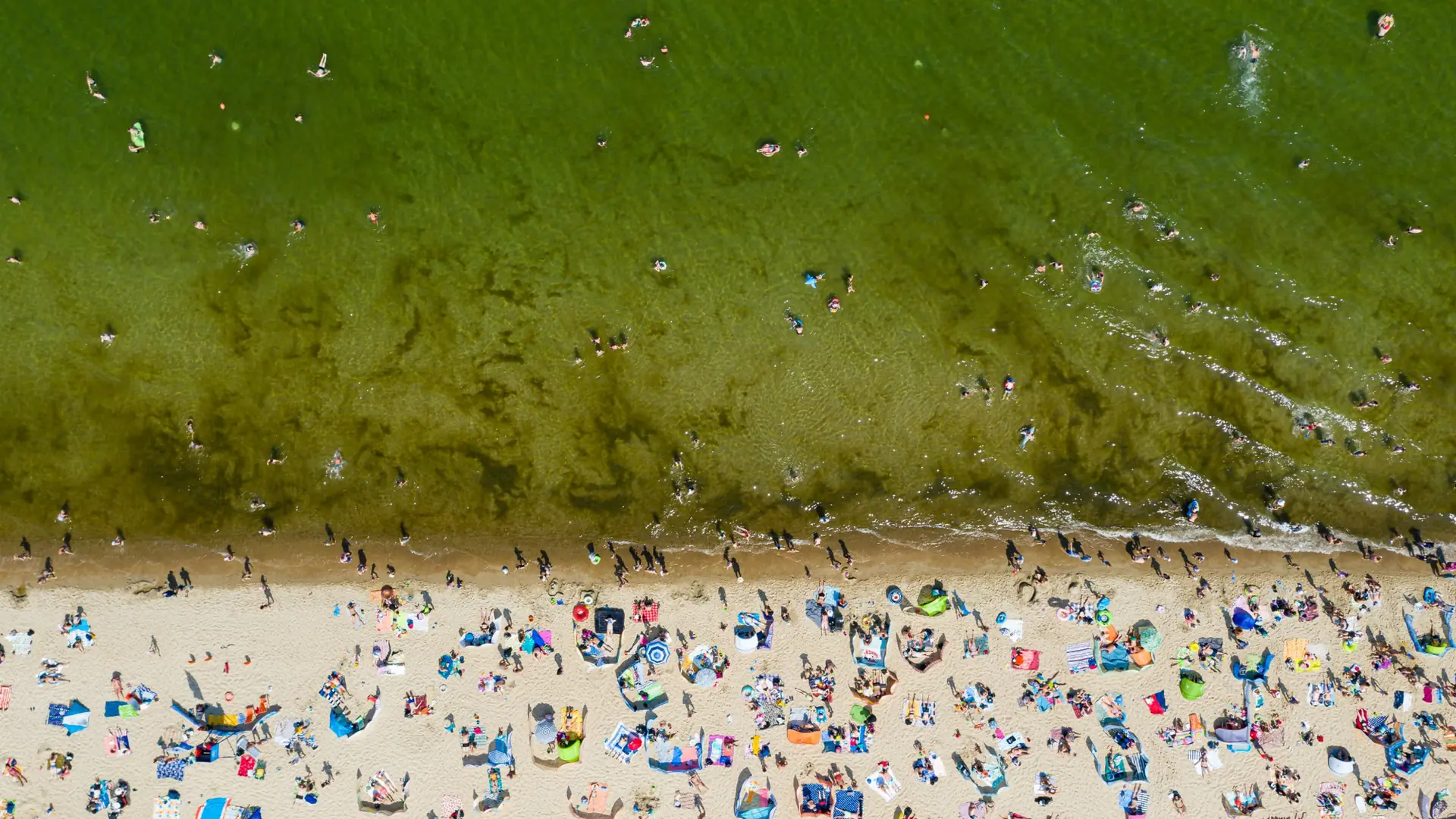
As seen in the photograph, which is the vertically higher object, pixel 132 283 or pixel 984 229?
pixel 984 229

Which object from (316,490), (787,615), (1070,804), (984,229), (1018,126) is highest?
(1018,126)

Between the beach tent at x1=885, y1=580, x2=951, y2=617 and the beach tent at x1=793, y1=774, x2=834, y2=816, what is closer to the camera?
the beach tent at x1=793, y1=774, x2=834, y2=816

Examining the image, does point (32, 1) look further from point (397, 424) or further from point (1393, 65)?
point (1393, 65)

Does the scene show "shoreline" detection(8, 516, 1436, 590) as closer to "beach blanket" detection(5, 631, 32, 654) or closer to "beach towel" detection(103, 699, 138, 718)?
"beach blanket" detection(5, 631, 32, 654)

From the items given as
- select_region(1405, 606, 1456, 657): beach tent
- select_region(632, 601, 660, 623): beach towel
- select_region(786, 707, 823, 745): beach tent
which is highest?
select_region(1405, 606, 1456, 657): beach tent

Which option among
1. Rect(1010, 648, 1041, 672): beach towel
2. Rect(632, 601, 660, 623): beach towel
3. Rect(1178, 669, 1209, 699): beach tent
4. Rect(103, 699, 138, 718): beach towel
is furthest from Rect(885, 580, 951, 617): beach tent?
Rect(103, 699, 138, 718): beach towel

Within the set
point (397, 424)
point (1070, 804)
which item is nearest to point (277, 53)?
point (397, 424)

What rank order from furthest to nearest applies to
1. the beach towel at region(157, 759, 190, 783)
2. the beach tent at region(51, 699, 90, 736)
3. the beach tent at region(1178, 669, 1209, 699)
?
the beach tent at region(1178, 669, 1209, 699) → the beach towel at region(157, 759, 190, 783) → the beach tent at region(51, 699, 90, 736)

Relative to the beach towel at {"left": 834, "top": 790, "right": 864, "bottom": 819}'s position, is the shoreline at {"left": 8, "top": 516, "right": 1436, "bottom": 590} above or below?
above
